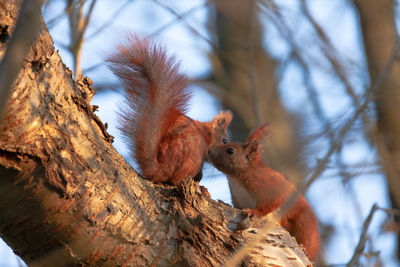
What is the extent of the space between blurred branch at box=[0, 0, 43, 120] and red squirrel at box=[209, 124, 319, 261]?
1.52m

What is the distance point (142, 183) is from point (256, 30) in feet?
11.8

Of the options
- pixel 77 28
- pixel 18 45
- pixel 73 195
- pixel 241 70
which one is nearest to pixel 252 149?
pixel 77 28

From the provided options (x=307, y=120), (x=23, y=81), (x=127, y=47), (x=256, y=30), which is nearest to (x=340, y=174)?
(x=307, y=120)

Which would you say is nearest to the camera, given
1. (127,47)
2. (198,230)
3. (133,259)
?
(133,259)

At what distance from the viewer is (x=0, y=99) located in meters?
0.65

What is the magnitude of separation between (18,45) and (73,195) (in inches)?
22.2

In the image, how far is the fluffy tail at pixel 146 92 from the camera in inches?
65.2

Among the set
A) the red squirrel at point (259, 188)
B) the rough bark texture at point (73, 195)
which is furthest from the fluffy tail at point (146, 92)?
the red squirrel at point (259, 188)

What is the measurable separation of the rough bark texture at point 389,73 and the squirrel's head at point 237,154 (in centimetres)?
67

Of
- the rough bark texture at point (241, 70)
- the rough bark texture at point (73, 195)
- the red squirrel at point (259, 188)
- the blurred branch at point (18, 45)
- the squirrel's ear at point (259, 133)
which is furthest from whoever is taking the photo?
the rough bark texture at point (241, 70)

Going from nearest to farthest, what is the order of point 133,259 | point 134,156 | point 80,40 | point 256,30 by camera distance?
point 133,259
point 134,156
point 80,40
point 256,30

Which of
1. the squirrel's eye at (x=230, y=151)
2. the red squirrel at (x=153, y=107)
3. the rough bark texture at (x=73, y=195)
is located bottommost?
the rough bark texture at (x=73, y=195)

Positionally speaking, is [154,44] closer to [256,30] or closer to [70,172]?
[70,172]

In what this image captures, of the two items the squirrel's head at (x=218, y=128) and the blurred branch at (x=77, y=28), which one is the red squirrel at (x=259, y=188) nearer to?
the squirrel's head at (x=218, y=128)
